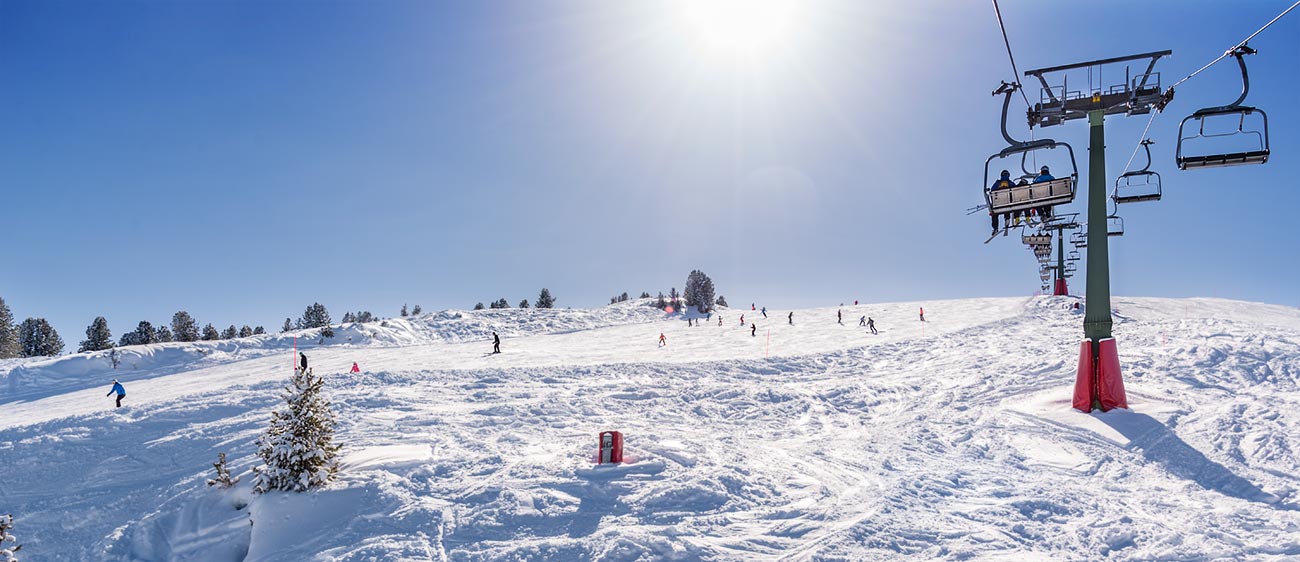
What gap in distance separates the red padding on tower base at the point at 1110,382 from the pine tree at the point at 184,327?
75.1 meters

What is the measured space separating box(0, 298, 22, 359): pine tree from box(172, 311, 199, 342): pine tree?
1148 centimetres

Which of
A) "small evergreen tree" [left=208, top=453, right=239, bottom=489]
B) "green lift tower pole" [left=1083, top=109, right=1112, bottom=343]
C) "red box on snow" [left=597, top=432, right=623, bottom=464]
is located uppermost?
"green lift tower pole" [left=1083, top=109, right=1112, bottom=343]

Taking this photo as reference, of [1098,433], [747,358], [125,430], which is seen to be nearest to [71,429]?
[125,430]

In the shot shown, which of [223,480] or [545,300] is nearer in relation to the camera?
[223,480]

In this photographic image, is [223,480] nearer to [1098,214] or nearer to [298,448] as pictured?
[298,448]

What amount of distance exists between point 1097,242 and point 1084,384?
3.58m

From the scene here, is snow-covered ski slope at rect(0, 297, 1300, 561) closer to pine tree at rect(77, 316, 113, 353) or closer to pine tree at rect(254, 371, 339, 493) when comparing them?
pine tree at rect(254, 371, 339, 493)

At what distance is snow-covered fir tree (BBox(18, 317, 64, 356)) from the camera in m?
60.5

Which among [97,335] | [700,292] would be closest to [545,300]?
[700,292]

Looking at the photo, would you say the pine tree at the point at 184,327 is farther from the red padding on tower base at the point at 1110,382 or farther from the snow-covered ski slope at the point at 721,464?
the red padding on tower base at the point at 1110,382

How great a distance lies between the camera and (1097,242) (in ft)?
46.8

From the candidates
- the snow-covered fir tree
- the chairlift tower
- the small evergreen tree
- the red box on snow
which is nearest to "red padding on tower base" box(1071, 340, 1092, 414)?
the chairlift tower

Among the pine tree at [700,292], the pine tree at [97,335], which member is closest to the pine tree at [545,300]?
the pine tree at [700,292]

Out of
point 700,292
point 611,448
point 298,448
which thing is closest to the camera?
point 298,448
